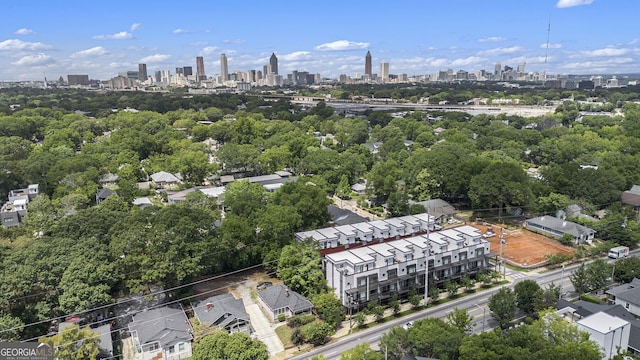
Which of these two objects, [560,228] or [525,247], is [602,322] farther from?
[560,228]

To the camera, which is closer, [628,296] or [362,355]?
[362,355]

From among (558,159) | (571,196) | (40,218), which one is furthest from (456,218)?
→ (40,218)

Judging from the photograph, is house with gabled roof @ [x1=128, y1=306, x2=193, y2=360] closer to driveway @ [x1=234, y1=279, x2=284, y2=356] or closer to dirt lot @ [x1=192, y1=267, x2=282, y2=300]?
driveway @ [x1=234, y1=279, x2=284, y2=356]

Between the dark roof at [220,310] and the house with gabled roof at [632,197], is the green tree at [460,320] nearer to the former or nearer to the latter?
the dark roof at [220,310]

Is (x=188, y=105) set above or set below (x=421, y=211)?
above

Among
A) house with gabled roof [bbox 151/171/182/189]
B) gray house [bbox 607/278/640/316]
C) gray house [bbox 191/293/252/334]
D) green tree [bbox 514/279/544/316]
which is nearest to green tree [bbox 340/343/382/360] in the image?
gray house [bbox 191/293/252/334]

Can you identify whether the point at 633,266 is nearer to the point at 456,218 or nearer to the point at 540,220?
the point at 540,220

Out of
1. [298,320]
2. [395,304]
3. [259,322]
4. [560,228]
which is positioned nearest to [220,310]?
[259,322]
